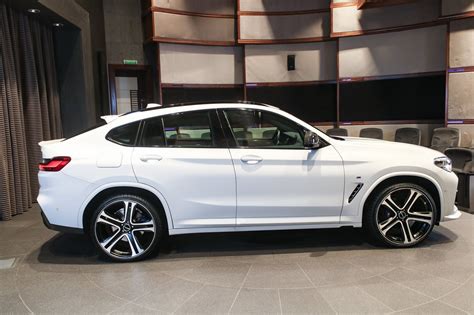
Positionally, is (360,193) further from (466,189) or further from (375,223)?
(466,189)

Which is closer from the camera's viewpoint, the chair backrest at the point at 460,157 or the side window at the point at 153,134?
the side window at the point at 153,134

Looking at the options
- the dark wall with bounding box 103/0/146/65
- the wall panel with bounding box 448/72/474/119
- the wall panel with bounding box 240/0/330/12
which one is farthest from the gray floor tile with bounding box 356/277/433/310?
the dark wall with bounding box 103/0/146/65

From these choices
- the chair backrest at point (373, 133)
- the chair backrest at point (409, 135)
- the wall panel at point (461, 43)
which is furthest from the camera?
the chair backrest at point (373, 133)

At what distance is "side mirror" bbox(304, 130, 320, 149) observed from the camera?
3473mm

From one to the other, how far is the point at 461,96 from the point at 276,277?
6063 millimetres

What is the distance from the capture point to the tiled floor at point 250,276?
108 inches

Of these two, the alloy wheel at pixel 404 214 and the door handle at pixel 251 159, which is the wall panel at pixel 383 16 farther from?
the door handle at pixel 251 159

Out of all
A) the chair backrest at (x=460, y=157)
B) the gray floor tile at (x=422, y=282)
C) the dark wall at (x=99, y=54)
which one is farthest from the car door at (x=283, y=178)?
the dark wall at (x=99, y=54)

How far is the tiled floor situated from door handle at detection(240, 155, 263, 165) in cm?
90

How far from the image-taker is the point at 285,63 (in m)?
9.03

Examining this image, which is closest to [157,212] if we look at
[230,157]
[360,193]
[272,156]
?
[230,157]

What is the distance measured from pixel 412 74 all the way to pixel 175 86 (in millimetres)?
5058

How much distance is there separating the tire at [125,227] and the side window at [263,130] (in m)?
1.05

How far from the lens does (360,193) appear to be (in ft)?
11.8
